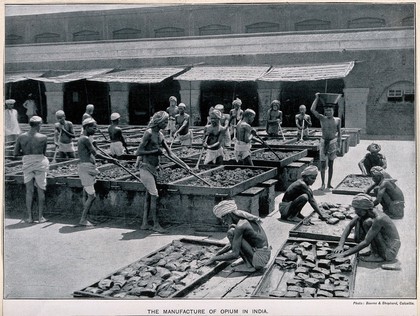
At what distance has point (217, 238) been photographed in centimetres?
582

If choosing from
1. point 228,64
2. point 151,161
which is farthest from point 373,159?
point 228,64

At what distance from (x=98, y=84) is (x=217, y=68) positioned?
590 cm

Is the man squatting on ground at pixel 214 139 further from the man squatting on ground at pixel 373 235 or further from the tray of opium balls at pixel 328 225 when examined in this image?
the man squatting on ground at pixel 373 235

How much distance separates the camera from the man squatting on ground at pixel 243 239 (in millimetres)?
4535

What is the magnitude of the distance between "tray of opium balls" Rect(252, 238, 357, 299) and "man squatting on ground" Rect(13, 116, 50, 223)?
366 cm

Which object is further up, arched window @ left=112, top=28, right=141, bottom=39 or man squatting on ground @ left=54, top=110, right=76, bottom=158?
arched window @ left=112, top=28, right=141, bottom=39

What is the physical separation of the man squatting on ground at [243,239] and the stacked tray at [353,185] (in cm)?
392

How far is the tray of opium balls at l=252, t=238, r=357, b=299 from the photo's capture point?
167 inches

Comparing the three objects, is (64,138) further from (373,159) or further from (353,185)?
(373,159)

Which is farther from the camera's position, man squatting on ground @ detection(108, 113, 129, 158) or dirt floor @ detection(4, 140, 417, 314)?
man squatting on ground @ detection(108, 113, 129, 158)

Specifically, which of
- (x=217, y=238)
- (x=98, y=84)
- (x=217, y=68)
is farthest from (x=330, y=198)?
(x=98, y=84)

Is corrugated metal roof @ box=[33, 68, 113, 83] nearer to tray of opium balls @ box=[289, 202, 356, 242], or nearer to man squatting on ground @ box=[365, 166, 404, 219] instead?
tray of opium balls @ box=[289, 202, 356, 242]

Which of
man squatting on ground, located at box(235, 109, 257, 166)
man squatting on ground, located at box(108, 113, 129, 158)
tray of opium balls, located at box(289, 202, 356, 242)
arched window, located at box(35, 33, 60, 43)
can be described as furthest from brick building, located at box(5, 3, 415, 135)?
tray of opium balls, located at box(289, 202, 356, 242)

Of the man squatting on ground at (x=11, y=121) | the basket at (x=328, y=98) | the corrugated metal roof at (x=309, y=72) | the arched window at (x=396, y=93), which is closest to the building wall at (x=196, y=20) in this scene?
the arched window at (x=396, y=93)
